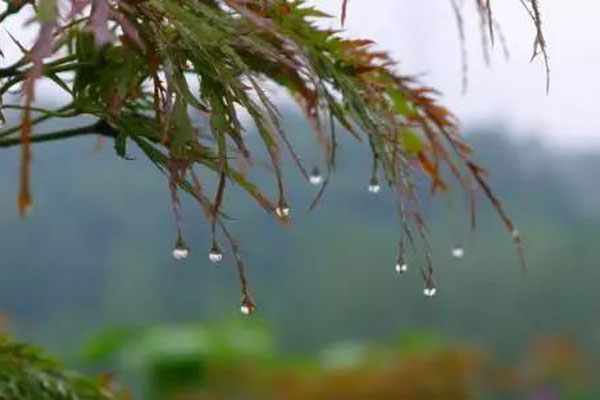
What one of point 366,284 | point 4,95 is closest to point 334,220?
point 366,284

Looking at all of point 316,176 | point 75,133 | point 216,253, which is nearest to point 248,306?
point 216,253

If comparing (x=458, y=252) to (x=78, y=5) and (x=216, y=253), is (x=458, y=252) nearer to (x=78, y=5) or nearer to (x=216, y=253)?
(x=216, y=253)

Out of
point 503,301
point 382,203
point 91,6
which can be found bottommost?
point 91,6

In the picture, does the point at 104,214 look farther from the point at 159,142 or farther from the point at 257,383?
the point at 159,142

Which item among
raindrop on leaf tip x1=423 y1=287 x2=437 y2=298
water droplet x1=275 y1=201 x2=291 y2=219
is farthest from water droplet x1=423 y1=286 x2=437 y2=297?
water droplet x1=275 y1=201 x2=291 y2=219

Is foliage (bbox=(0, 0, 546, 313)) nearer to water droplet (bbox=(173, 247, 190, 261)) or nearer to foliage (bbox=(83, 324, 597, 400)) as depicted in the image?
water droplet (bbox=(173, 247, 190, 261))

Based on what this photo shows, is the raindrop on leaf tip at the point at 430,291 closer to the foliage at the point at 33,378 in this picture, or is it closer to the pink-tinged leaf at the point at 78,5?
the foliage at the point at 33,378
